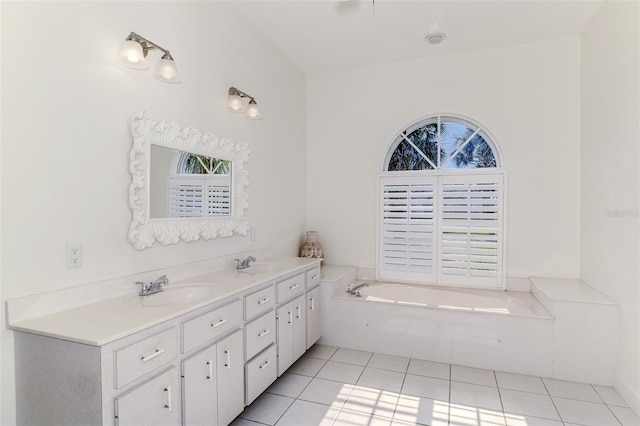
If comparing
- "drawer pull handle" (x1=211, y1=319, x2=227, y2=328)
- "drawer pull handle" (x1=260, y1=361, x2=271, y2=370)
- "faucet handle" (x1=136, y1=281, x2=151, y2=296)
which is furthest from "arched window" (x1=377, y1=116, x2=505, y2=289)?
"faucet handle" (x1=136, y1=281, x2=151, y2=296)

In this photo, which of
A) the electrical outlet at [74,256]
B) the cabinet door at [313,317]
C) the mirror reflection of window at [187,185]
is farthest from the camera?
the cabinet door at [313,317]

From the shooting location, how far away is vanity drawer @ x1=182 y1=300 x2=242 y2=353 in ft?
5.36

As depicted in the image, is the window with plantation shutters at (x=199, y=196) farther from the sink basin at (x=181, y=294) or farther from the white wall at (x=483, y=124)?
the white wall at (x=483, y=124)

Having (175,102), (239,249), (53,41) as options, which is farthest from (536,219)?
(53,41)

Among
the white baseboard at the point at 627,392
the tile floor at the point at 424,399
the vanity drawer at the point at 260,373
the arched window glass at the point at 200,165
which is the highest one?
the arched window glass at the point at 200,165

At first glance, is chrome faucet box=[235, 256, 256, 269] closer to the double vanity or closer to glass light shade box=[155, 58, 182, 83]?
the double vanity

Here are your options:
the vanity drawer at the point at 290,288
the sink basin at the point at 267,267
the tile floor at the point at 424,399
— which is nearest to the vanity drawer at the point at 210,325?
the vanity drawer at the point at 290,288

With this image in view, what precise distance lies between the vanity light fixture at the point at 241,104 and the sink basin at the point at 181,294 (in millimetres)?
1391

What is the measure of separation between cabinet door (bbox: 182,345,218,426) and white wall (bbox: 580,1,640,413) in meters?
2.58

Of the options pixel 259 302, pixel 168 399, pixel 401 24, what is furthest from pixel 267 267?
pixel 401 24

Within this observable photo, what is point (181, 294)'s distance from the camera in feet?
6.79

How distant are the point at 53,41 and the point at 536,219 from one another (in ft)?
12.5

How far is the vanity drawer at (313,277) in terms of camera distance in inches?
118

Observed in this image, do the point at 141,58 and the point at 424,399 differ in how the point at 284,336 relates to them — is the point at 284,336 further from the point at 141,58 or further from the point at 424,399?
the point at 141,58
